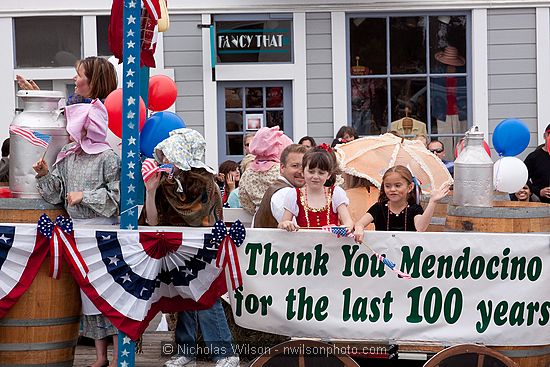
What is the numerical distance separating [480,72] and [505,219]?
760 cm

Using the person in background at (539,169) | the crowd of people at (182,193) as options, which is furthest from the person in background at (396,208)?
the person in background at (539,169)

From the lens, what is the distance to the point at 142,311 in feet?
19.3

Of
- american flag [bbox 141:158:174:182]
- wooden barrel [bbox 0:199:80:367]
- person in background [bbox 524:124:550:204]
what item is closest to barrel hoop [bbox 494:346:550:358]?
american flag [bbox 141:158:174:182]

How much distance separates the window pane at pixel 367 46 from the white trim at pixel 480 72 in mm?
1163

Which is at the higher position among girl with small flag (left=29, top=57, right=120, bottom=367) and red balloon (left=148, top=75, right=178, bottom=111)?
red balloon (left=148, top=75, right=178, bottom=111)

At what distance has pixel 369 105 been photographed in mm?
13539

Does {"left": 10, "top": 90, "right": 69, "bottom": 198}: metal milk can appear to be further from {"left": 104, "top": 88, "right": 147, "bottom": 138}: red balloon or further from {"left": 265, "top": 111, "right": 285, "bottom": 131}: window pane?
{"left": 265, "top": 111, "right": 285, "bottom": 131}: window pane

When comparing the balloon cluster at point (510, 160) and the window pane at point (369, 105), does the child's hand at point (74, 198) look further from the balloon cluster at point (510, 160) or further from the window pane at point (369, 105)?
the window pane at point (369, 105)

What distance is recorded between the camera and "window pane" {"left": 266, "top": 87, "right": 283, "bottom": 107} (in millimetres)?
13477

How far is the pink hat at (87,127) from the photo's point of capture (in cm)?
607

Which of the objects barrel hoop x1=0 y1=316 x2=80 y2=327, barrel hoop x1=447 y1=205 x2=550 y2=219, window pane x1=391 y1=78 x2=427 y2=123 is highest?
window pane x1=391 y1=78 x2=427 y2=123

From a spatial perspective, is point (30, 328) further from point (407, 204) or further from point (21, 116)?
point (407, 204)

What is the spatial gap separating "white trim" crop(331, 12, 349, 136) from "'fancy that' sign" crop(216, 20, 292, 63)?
59cm

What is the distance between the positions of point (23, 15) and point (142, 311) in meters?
8.31
